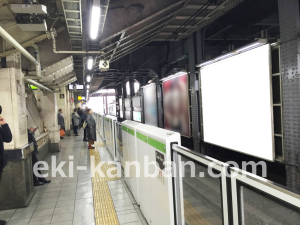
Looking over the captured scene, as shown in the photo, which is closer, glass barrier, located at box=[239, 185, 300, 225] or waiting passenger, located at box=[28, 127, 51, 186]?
glass barrier, located at box=[239, 185, 300, 225]

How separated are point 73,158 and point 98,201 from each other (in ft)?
12.6

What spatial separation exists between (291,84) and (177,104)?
451 centimetres

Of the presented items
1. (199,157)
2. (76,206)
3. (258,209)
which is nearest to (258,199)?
(258,209)

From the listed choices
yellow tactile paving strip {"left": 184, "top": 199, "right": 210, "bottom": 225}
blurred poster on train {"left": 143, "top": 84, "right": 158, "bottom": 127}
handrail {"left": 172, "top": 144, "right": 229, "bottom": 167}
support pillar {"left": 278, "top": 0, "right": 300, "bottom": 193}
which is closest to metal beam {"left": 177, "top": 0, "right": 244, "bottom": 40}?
support pillar {"left": 278, "top": 0, "right": 300, "bottom": 193}

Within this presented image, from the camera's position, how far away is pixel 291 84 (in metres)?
3.21

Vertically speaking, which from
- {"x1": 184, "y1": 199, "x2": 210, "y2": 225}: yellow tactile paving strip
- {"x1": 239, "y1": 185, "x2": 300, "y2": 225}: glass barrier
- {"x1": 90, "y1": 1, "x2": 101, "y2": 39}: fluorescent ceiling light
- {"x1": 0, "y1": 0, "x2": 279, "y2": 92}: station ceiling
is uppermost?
{"x1": 0, "y1": 0, "x2": 279, "y2": 92}: station ceiling

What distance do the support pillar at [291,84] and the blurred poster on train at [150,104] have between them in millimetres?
6577

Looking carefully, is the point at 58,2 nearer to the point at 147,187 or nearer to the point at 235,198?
the point at 147,187

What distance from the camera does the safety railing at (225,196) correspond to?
43.3 inches

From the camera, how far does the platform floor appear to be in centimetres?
341

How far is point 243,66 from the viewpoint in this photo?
4.12 m

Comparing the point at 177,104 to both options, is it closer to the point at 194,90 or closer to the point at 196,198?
the point at 194,90

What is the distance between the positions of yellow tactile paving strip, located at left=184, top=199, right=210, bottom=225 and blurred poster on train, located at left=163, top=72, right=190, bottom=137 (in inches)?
183
